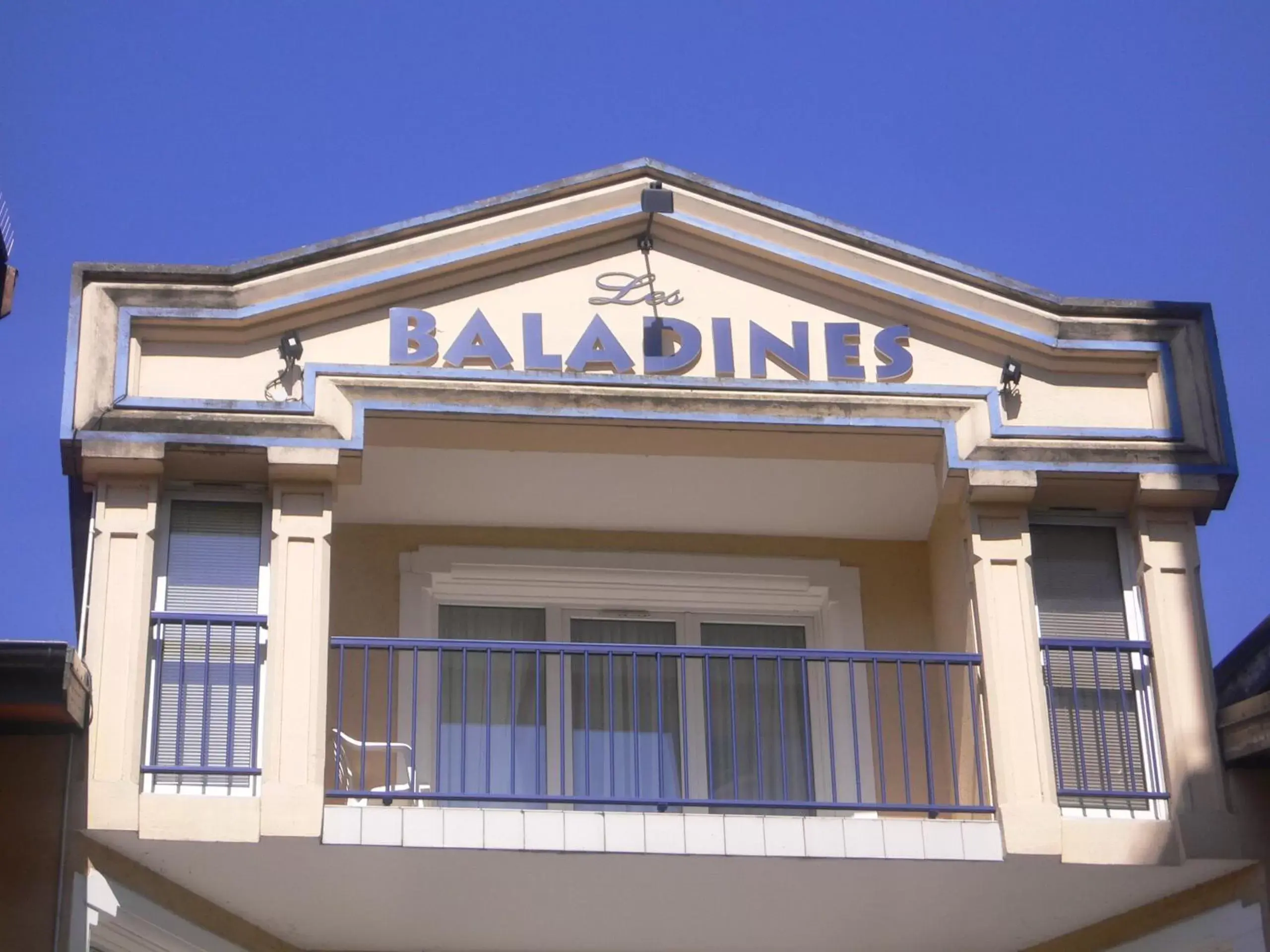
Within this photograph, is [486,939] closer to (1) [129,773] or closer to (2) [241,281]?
(1) [129,773]

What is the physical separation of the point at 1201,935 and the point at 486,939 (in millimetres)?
4633

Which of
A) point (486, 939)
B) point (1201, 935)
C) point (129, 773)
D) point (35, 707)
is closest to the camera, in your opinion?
point (35, 707)

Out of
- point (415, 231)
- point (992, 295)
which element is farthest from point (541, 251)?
point (992, 295)

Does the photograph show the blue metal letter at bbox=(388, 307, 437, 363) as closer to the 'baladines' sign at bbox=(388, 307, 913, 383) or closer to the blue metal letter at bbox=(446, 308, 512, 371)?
the 'baladines' sign at bbox=(388, 307, 913, 383)

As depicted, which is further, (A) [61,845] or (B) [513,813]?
(B) [513,813]

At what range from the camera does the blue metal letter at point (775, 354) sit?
13.6 m

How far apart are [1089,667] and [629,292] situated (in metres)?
3.99

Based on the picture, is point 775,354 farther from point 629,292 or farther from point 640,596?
point 640,596

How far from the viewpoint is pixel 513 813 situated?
12.0 metres

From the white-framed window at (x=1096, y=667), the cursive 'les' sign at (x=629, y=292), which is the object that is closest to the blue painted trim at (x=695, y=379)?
the cursive 'les' sign at (x=629, y=292)

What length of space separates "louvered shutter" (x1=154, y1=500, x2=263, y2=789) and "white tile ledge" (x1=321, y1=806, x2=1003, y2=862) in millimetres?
903

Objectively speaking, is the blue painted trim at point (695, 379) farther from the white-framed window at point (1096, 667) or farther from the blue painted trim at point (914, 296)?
the white-framed window at point (1096, 667)

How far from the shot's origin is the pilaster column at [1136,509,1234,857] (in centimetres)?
1248

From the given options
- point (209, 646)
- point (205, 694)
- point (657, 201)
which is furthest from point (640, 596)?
point (205, 694)
